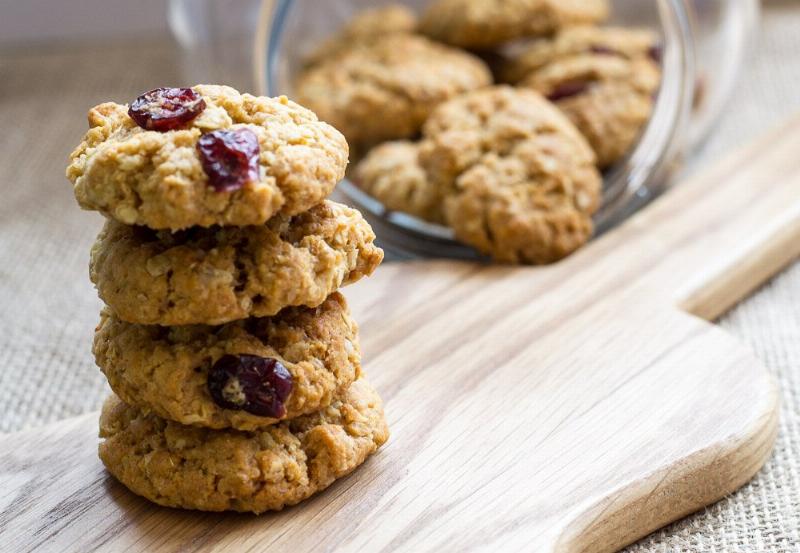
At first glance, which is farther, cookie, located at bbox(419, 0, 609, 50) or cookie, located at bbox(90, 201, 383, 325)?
cookie, located at bbox(419, 0, 609, 50)

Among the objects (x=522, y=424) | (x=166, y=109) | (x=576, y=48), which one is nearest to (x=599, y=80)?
(x=576, y=48)

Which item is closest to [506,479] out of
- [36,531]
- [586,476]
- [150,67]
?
[586,476]

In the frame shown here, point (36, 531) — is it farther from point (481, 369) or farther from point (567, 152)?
point (567, 152)

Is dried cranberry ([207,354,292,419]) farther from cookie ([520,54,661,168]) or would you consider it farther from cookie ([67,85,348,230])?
cookie ([520,54,661,168])

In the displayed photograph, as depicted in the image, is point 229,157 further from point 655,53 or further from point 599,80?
point 655,53

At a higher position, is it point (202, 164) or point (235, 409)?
point (202, 164)

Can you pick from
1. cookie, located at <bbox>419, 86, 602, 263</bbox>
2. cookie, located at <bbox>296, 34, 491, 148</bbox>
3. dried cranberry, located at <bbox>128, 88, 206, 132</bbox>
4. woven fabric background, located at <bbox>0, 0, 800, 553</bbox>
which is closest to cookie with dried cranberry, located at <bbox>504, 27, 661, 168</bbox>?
Result: cookie, located at <bbox>296, 34, 491, 148</bbox>
